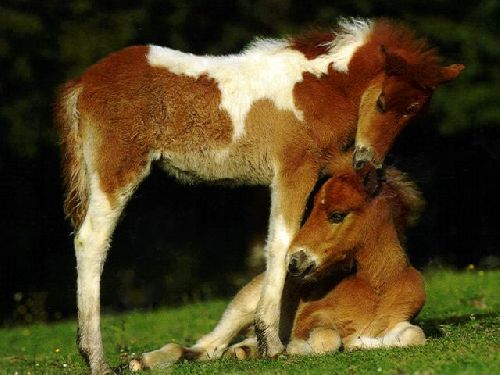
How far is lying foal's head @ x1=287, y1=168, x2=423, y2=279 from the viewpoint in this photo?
9.00m

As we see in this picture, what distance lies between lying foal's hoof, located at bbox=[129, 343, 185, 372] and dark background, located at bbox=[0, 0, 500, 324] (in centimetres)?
644

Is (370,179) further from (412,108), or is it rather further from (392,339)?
(392,339)

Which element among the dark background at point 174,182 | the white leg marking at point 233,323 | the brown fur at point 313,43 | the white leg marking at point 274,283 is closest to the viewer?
the white leg marking at point 274,283

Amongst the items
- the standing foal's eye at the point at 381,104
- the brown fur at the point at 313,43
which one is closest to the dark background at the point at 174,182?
the brown fur at the point at 313,43

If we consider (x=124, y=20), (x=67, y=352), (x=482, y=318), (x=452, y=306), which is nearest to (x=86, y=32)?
(x=124, y=20)

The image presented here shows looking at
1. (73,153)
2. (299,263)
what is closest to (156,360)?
(299,263)

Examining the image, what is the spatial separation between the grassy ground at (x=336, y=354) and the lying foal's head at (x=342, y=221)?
1.01 m

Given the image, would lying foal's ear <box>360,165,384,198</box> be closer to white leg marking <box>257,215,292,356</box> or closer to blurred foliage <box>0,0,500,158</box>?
white leg marking <box>257,215,292,356</box>

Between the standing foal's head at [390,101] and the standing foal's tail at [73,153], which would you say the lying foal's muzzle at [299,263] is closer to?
the standing foal's head at [390,101]

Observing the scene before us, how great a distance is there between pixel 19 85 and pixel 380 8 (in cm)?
624

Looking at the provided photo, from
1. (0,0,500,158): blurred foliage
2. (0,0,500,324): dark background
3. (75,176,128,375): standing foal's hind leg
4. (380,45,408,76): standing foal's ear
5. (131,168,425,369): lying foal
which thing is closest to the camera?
(75,176,128,375): standing foal's hind leg

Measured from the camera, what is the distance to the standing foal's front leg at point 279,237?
28.8 feet

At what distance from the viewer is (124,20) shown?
57.4ft

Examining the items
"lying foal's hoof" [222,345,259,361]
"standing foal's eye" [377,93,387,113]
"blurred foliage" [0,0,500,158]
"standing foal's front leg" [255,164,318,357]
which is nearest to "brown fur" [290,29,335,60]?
"standing foal's eye" [377,93,387,113]
